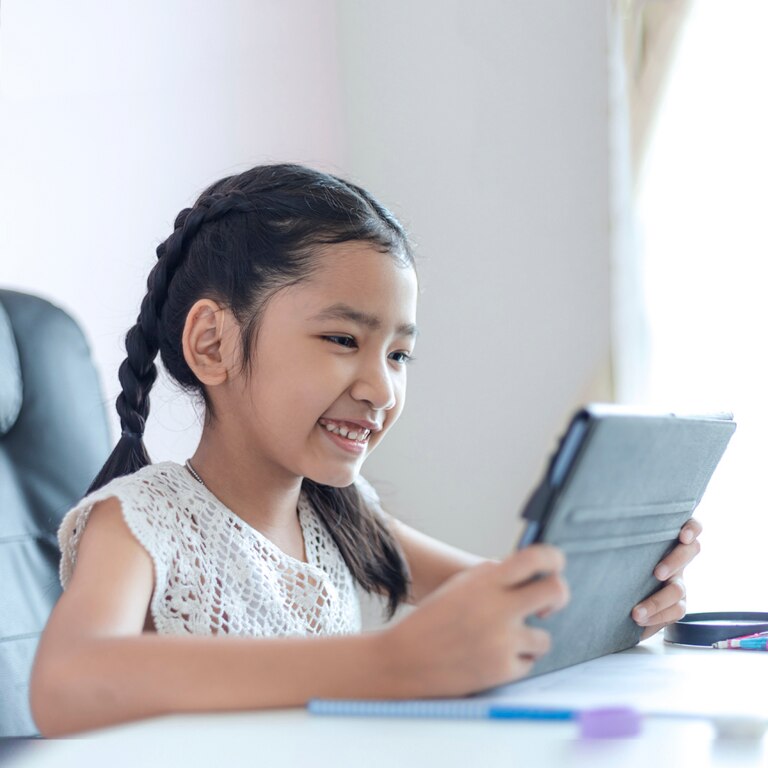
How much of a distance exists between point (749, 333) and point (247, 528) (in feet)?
3.06

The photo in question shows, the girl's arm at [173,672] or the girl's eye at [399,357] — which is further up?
the girl's eye at [399,357]

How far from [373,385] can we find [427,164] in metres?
1.13

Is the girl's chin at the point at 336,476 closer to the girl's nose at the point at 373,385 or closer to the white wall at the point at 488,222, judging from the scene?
the girl's nose at the point at 373,385

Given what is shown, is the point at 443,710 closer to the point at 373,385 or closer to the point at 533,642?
the point at 533,642

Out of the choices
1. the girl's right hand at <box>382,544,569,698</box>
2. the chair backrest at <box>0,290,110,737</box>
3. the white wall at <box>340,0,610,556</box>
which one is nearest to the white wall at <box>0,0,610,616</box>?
the white wall at <box>340,0,610,556</box>

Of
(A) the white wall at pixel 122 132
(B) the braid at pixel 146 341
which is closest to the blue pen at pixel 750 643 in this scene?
(B) the braid at pixel 146 341

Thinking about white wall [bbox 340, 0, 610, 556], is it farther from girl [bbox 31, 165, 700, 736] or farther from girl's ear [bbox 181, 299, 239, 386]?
girl's ear [bbox 181, 299, 239, 386]

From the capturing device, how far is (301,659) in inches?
21.9

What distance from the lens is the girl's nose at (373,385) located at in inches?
35.9

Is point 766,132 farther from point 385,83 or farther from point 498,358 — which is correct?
point 385,83

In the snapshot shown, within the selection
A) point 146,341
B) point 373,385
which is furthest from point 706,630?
point 146,341

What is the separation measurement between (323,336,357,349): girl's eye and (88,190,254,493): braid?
184 mm

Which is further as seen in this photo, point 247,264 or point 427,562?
point 427,562

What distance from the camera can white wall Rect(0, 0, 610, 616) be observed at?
1.55 meters
